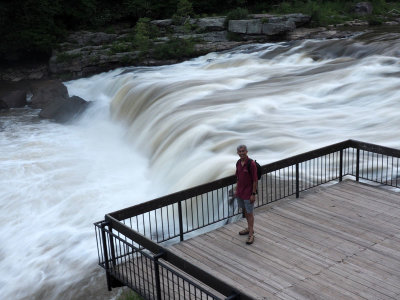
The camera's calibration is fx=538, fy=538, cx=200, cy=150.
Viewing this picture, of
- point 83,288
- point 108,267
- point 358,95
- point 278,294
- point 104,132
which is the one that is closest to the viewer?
point 278,294

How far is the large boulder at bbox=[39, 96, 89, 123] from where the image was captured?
86.3 ft

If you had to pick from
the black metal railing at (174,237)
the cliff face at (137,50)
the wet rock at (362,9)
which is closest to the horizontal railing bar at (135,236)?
the black metal railing at (174,237)

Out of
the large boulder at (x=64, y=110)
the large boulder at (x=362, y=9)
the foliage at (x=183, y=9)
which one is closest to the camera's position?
the large boulder at (x=64, y=110)

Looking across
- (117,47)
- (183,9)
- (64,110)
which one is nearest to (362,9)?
(183,9)

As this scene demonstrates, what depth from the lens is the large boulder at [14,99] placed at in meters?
29.1

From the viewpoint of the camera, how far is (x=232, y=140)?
16344 millimetres

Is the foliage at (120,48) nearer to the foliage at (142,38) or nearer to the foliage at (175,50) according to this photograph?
the foliage at (142,38)

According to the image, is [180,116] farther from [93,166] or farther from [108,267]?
[108,267]

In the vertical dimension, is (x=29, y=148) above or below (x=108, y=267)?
below

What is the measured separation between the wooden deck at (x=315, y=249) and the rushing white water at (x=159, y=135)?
3169 millimetres

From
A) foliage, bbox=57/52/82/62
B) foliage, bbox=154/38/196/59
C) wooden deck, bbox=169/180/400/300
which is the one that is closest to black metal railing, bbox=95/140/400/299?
wooden deck, bbox=169/180/400/300

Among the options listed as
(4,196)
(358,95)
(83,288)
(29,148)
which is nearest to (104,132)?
(29,148)

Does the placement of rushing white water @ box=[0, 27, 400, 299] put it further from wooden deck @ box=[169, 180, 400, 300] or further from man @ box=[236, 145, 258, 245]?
man @ box=[236, 145, 258, 245]

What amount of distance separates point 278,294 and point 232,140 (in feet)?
Answer: 29.7
